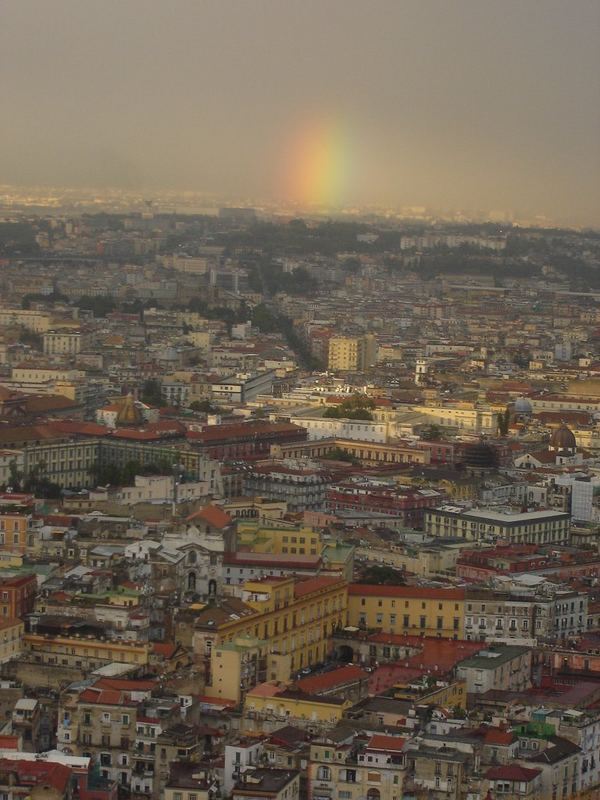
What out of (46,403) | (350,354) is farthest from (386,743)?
(350,354)

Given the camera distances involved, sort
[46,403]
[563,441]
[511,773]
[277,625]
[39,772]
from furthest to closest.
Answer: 1. [46,403]
2. [563,441]
3. [277,625]
4. [511,773]
5. [39,772]

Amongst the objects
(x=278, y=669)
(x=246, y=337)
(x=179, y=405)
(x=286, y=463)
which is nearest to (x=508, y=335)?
A: (x=246, y=337)

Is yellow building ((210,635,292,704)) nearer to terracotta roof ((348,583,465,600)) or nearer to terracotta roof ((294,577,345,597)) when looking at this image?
terracotta roof ((294,577,345,597))

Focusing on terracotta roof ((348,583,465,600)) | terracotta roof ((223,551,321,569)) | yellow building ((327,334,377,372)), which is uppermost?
terracotta roof ((223,551,321,569))

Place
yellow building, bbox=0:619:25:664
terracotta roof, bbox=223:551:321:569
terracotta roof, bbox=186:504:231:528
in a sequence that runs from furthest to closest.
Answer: terracotta roof, bbox=186:504:231:528, terracotta roof, bbox=223:551:321:569, yellow building, bbox=0:619:25:664

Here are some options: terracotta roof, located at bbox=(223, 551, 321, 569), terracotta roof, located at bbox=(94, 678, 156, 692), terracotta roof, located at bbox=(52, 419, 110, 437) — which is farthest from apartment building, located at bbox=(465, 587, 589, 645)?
terracotta roof, located at bbox=(52, 419, 110, 437)

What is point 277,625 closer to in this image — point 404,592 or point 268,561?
point 404,592

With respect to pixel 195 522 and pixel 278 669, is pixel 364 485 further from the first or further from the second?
pixel 278 669

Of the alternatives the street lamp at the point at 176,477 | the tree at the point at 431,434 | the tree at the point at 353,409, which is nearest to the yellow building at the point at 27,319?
the tree at the point at 353,409
